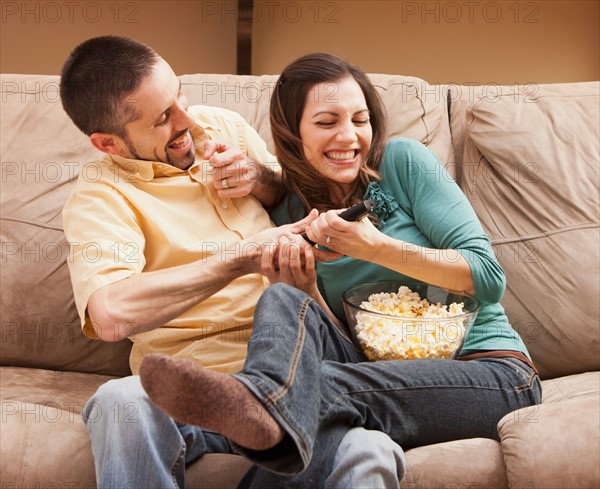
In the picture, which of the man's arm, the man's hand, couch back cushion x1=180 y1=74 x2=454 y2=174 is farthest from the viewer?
couch back cushion x1=180 y1=74 x2=454 y2=174

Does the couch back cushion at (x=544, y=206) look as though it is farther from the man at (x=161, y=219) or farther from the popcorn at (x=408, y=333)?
the man at (x=161, y=219)

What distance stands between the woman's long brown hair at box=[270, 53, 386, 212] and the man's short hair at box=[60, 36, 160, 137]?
Result: 0.31 meters

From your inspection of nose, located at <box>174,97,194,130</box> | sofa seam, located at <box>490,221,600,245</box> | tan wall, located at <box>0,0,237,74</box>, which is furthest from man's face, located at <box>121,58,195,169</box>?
tan wall, located at <box>0,0,237,74</box>

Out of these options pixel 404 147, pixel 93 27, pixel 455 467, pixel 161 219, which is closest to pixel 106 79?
pixel 161 219

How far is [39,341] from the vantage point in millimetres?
1931

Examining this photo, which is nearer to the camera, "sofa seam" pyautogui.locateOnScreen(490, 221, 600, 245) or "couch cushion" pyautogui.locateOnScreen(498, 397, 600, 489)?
"couch cushion" pyautogui.locateOnScreen(498, 397, 600, 489)

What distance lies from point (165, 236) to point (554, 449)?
841 mm

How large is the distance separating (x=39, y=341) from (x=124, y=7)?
1.67m

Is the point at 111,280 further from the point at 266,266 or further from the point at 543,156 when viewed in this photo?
the point at 543,156

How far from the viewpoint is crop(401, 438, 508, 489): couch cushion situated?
1.41 meters

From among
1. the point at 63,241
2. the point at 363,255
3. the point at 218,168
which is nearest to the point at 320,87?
the point at 218,168

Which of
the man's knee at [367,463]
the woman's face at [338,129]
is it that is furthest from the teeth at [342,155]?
the man's knee at [367,463]

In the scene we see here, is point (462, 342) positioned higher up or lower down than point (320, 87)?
lower down

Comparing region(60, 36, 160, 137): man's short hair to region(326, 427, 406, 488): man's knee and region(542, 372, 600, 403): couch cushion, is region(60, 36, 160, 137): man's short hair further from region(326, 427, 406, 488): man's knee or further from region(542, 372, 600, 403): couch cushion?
region(542, 372, 600, 403): couch cushion
